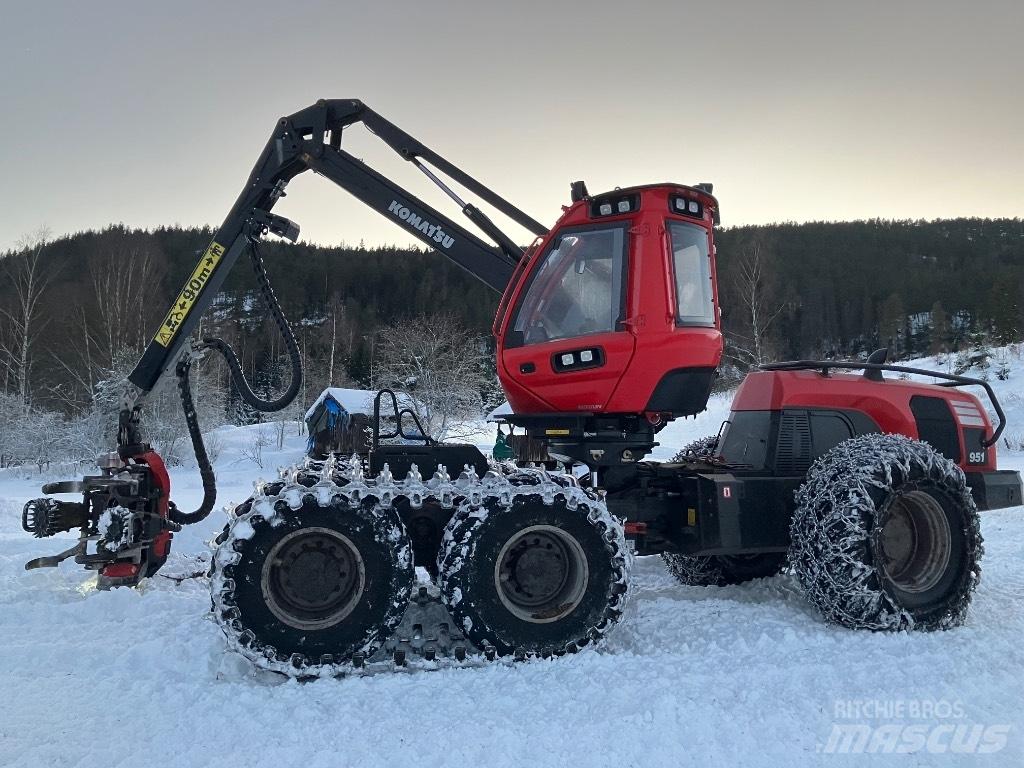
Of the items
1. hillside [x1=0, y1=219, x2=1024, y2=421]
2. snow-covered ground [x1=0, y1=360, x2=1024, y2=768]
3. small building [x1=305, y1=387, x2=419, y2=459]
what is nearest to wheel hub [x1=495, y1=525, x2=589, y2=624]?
snow-covered ground [x1=0, y1=360, x2=1024, y2=768]

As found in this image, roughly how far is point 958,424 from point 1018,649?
2059 mm

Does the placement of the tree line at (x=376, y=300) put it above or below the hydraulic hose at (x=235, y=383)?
above

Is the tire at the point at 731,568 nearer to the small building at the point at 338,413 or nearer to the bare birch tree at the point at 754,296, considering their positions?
the small building at the point at 338,413

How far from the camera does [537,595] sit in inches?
177

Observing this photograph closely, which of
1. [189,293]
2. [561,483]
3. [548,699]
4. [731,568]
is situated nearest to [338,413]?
[189,293]

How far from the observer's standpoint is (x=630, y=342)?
4945mm

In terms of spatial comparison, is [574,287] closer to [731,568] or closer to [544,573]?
[544,573]

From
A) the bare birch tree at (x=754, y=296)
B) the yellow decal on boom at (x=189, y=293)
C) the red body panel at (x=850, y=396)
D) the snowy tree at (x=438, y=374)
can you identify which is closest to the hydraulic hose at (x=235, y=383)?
the yellow decal on boom at (x=189, y=293)

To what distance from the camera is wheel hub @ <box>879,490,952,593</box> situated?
5.17 metres

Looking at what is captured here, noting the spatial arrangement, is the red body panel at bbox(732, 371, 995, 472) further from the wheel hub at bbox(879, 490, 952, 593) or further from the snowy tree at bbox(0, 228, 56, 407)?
the snowy tree at bbox(0, 228, 56, 407)

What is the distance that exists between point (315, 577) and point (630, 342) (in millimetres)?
2560

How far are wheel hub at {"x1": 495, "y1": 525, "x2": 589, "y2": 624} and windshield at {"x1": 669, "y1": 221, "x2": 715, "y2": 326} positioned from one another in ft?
5.98

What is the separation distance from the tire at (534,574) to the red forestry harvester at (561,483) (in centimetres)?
1

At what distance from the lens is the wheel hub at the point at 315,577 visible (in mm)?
4215
